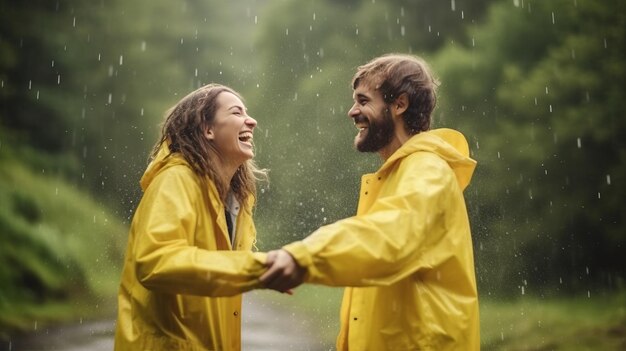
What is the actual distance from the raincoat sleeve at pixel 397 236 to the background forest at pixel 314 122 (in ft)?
26.5

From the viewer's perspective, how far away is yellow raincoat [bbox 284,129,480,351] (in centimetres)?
234

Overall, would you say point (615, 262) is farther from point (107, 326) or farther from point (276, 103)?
point (107, 326)

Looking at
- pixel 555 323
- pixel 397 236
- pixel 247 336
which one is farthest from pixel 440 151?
pixel 247 336

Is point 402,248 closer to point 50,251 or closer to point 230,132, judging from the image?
point 230,132

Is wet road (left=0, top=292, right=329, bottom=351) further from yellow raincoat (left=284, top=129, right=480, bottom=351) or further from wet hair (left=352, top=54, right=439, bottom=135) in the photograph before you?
yellow raincoat (left=284, top=129, right=480, bottom=351)

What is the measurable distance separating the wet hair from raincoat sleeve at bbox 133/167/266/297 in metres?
1.10

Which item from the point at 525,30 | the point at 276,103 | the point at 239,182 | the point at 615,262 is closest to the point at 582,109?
the point at 525,30

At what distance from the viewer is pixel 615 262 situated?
10.3 meters

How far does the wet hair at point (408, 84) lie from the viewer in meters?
3.01

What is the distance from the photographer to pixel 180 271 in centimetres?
231

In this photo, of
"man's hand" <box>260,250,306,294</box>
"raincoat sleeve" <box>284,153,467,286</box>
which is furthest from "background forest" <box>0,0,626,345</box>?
"man's hand" <box>260,250,306,294</box>

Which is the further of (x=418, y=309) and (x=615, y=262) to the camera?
(x=615, y=262)

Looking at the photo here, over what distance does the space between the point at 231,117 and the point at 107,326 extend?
9.43 meters

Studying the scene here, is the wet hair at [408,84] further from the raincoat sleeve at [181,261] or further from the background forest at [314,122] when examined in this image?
the background forest at [314,122]
